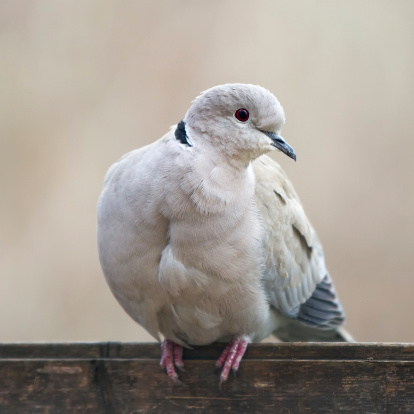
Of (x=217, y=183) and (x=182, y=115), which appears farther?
(x=182, y=115)

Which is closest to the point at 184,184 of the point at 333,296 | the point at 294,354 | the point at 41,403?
the point at 294,354

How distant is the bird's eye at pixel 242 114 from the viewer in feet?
6.88

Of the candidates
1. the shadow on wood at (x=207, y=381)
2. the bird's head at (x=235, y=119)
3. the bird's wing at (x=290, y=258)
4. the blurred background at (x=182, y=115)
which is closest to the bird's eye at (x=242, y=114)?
the bird's head at (x=235, y=119)

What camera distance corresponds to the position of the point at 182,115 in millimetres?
3971

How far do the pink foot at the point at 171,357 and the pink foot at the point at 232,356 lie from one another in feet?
0.41

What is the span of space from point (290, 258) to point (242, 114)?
25.2 inches

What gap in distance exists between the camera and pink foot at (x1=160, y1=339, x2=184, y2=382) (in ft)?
6.88

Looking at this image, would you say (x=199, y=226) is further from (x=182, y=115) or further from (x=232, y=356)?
(x=182, y=115)

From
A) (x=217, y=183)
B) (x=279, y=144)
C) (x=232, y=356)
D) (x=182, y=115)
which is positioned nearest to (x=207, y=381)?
(x=232, y=356)

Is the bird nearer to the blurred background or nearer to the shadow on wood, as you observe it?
the shadow on wood

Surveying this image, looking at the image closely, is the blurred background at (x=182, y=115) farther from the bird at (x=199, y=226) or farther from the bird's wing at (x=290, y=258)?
the bird at (x=199, y=226)

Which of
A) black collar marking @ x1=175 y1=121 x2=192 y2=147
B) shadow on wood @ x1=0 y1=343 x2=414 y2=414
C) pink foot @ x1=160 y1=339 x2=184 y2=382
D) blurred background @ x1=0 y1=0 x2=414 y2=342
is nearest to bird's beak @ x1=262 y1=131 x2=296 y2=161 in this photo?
black collar marking @ x1=175 y1=121 x2=192 y2=147

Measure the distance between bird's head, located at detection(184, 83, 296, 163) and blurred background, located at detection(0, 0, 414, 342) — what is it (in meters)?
1.78

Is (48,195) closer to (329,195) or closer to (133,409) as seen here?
(329,195)
